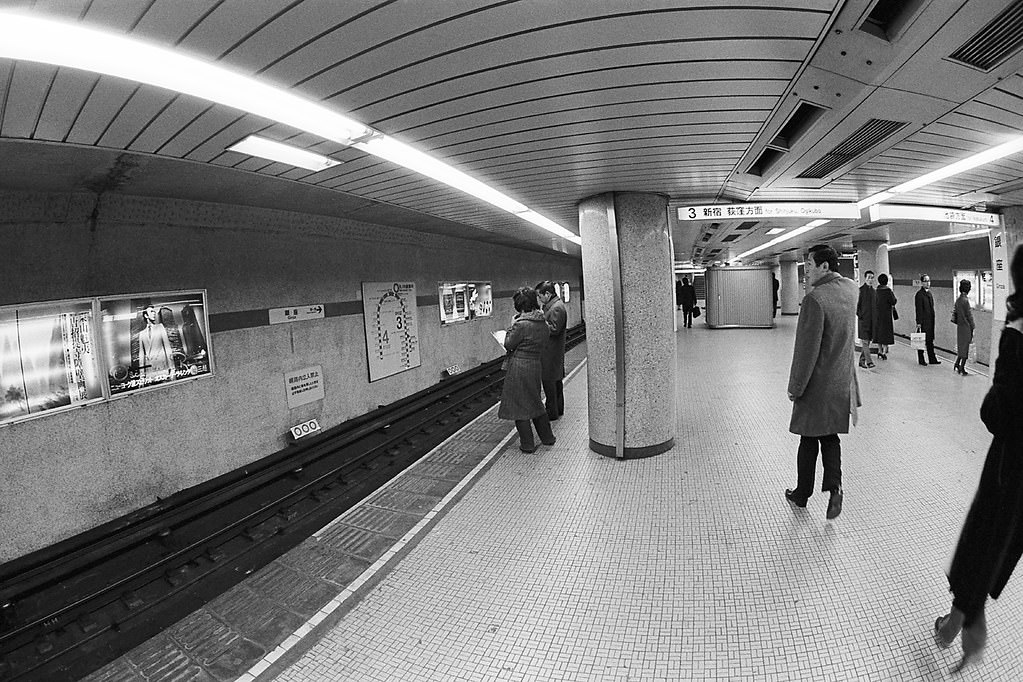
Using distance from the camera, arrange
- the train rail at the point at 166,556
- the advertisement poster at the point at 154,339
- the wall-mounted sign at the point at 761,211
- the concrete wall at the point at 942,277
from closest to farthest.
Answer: the train rail at the point at 166,556
the advertisement poster at the point at 154,339
the wall-mounted sign at the point at 761,211
the concrete wall at the point at 942,277

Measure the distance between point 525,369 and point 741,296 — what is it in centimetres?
1361

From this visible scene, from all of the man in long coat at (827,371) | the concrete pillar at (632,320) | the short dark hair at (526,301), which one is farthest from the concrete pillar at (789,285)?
the man in long coat at (827,371)

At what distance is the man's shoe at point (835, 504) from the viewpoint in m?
2.95

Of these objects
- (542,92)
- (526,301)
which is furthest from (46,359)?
(542,92)

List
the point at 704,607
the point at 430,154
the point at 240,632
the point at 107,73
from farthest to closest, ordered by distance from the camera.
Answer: the point at 430,154, the point at 240,632, the point at 704,607, the point at 107,73

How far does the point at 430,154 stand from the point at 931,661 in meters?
3.77

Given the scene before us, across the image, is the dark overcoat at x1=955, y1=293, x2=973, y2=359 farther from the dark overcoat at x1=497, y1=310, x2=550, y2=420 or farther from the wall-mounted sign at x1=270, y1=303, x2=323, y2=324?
the wall-mounted sign at x1=270, y1=303, x2=323, y2=324

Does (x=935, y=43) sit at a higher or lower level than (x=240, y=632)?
higher

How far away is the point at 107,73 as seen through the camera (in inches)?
63.4

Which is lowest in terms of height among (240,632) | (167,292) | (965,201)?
(240,632)

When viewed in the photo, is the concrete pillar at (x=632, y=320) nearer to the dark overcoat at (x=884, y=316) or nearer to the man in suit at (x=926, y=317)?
the dark overcoat at (x=884, y=316)

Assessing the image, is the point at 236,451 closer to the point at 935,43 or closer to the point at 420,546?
the point at 420,546

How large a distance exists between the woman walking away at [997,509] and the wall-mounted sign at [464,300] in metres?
7.88

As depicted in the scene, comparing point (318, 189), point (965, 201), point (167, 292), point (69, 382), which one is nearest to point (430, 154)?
point (318, 189)
